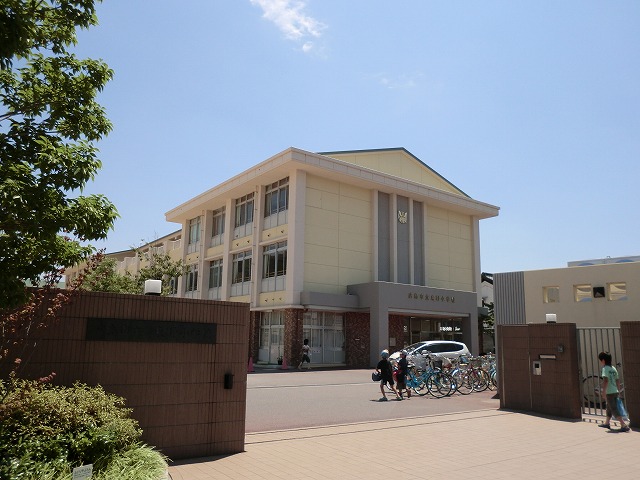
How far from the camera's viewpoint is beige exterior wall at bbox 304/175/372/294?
33.3 m

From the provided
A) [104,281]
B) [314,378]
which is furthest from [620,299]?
[104,281]

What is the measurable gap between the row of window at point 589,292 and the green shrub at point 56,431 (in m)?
17.2

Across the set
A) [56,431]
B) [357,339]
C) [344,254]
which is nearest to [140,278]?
[344,254]

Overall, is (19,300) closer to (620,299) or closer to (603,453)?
(603,453)

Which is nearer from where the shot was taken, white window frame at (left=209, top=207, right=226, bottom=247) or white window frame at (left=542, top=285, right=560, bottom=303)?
white window frame at (left=542, top=285, right=560, bottom=303)

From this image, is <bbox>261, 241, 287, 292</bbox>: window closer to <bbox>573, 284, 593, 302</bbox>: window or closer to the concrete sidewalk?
<bbox>573, 284, 593, 302</bbox>: window

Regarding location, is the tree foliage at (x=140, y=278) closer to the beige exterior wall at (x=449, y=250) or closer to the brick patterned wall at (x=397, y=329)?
the brick patterned wall at (x=397, y=329)

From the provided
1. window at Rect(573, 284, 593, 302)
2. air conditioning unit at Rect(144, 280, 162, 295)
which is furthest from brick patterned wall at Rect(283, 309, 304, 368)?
air conditioning unit at Rect(144, 280, 162, 295)

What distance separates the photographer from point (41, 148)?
18.7ft

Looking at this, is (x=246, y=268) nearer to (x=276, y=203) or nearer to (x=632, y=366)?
(x=276, y=203)

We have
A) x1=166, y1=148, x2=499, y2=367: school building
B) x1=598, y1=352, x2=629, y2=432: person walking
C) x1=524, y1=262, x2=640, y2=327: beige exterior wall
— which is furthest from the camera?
x1=166, y1=148, x2=499, y2=367: school building

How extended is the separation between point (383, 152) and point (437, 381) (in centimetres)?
2347

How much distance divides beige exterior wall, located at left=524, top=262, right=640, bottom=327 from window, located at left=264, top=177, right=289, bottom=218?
57.8 ft

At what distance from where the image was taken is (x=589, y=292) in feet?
64.3
